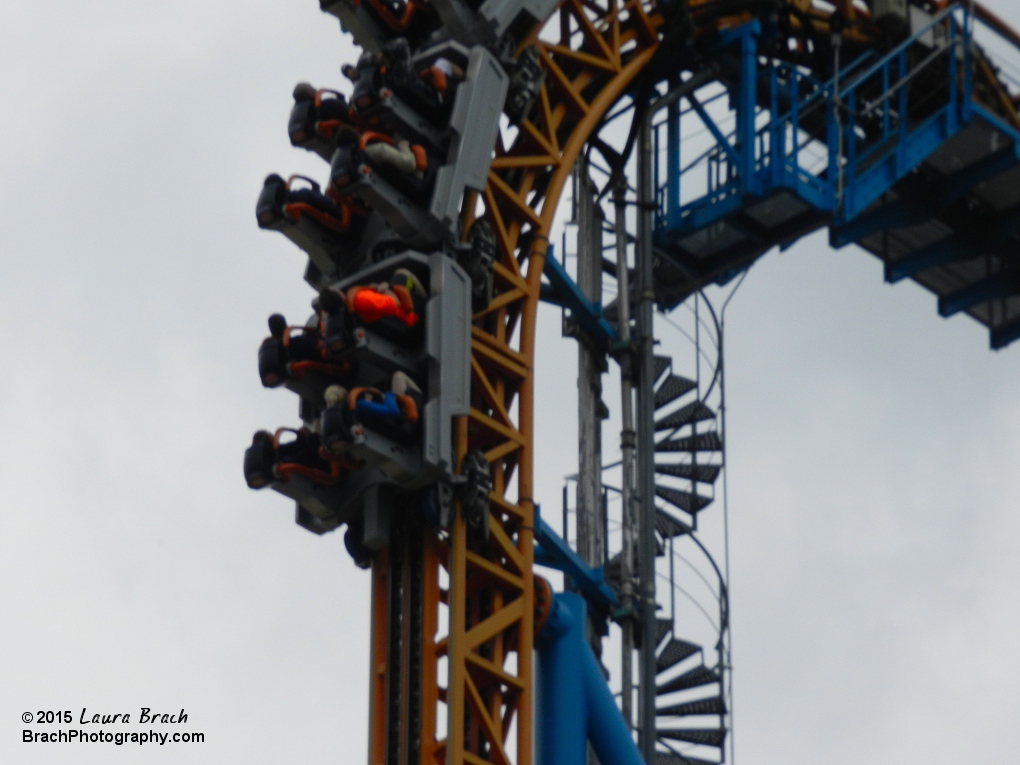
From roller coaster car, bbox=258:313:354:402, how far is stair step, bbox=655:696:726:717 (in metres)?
7.14

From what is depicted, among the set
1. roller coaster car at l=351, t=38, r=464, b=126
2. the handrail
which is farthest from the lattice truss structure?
the handrail

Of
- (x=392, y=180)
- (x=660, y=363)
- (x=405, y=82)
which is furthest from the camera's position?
(x=660, y=363)

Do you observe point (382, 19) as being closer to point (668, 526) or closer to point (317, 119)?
point (317, 119)

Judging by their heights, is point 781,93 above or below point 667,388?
above

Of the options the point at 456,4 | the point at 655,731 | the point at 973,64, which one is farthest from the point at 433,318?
the point at 973,64

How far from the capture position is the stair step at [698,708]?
33.3 metres

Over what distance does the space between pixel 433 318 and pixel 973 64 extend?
1140 centimetres

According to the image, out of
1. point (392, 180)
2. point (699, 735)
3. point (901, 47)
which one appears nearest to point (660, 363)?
point (699, 735)

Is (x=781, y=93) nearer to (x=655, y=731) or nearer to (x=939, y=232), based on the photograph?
(x=939, y=232)

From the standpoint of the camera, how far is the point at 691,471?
114ft

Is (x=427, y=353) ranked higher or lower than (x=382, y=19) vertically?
lower

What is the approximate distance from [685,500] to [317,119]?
7566 mm

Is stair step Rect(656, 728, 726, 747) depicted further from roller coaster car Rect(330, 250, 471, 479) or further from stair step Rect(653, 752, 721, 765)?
roller coaster car Rect(330, 250, 471, 479)

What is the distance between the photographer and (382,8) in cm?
3014
